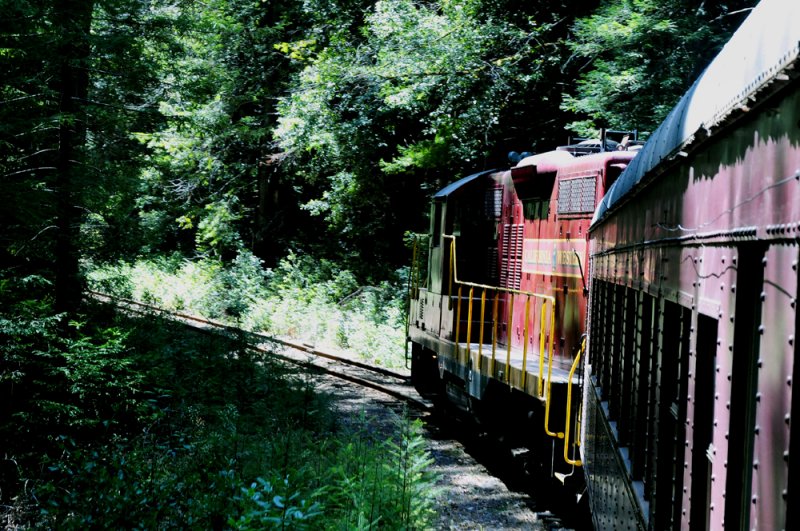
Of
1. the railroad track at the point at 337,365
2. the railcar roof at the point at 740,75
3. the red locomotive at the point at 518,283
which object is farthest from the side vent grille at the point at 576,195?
the railroad track at the point at 337,365

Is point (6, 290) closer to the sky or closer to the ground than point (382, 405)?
closer to the sky

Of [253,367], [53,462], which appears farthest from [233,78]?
[53,462]

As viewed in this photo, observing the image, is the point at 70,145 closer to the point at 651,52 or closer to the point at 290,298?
the point at 651,52

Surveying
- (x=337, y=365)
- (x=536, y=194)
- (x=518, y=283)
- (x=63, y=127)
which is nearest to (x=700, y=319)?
(x=536, y=194)

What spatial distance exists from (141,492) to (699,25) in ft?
35.7

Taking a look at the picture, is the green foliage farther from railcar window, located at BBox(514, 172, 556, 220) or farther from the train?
the train

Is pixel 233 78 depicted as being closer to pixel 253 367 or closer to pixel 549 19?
pixel 549 19

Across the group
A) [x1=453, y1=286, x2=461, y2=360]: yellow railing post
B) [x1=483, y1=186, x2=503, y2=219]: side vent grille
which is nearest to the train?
[x1=453, y1=286, x2=461, y2=360]: yellow railing post

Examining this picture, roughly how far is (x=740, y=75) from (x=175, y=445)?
901cm

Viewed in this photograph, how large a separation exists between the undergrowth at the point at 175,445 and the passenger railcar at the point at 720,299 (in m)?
2.84

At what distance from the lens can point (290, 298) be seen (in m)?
24.8

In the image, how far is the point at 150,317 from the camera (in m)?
19.0

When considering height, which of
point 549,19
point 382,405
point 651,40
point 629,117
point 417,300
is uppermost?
point 549,19

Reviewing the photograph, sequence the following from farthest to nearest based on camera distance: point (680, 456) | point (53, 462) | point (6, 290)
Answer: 1. point (6, 290)
2. point (53, 462)
3. point (680, 456)
